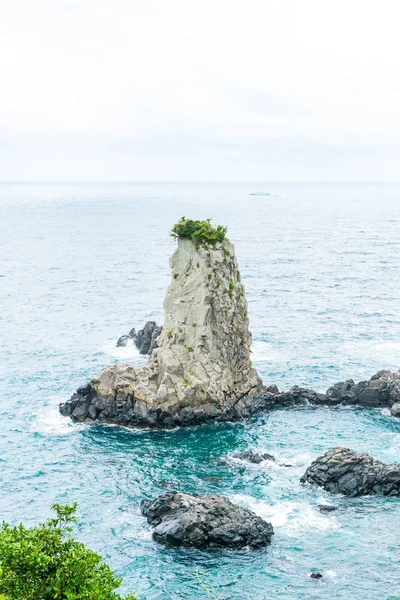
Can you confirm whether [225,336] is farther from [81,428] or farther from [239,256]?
[239,256]

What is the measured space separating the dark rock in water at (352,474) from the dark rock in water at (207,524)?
950 cm

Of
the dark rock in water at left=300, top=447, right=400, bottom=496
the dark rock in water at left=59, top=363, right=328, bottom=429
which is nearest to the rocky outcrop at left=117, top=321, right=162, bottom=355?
the dark rock in water at left=59, top=363, right=328, bottom=429

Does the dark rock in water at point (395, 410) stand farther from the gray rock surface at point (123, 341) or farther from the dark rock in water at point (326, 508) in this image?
the gray rock surface at point (123, 341)

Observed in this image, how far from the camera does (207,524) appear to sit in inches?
2269

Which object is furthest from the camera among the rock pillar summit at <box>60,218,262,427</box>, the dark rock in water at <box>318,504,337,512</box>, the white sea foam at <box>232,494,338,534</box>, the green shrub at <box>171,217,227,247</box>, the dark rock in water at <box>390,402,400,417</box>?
the green shrub at <box>171,217,227,247</box>

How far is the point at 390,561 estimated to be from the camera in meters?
55.2

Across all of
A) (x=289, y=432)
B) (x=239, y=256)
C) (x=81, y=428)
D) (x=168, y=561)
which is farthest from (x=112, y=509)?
(x=239, y=256)

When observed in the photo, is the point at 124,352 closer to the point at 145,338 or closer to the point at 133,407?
the point at 145,338

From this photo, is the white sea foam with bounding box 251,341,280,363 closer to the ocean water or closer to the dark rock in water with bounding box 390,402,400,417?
the ocean water

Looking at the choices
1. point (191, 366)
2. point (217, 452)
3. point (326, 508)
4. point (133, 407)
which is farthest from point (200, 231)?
point (326, 508)

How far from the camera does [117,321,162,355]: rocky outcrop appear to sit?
4104 inches

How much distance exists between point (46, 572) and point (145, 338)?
236 feet

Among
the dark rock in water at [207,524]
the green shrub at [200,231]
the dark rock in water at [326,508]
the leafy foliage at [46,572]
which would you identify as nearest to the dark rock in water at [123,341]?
the green shrub at [200,231]

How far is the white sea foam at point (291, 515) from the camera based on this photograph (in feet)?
197
